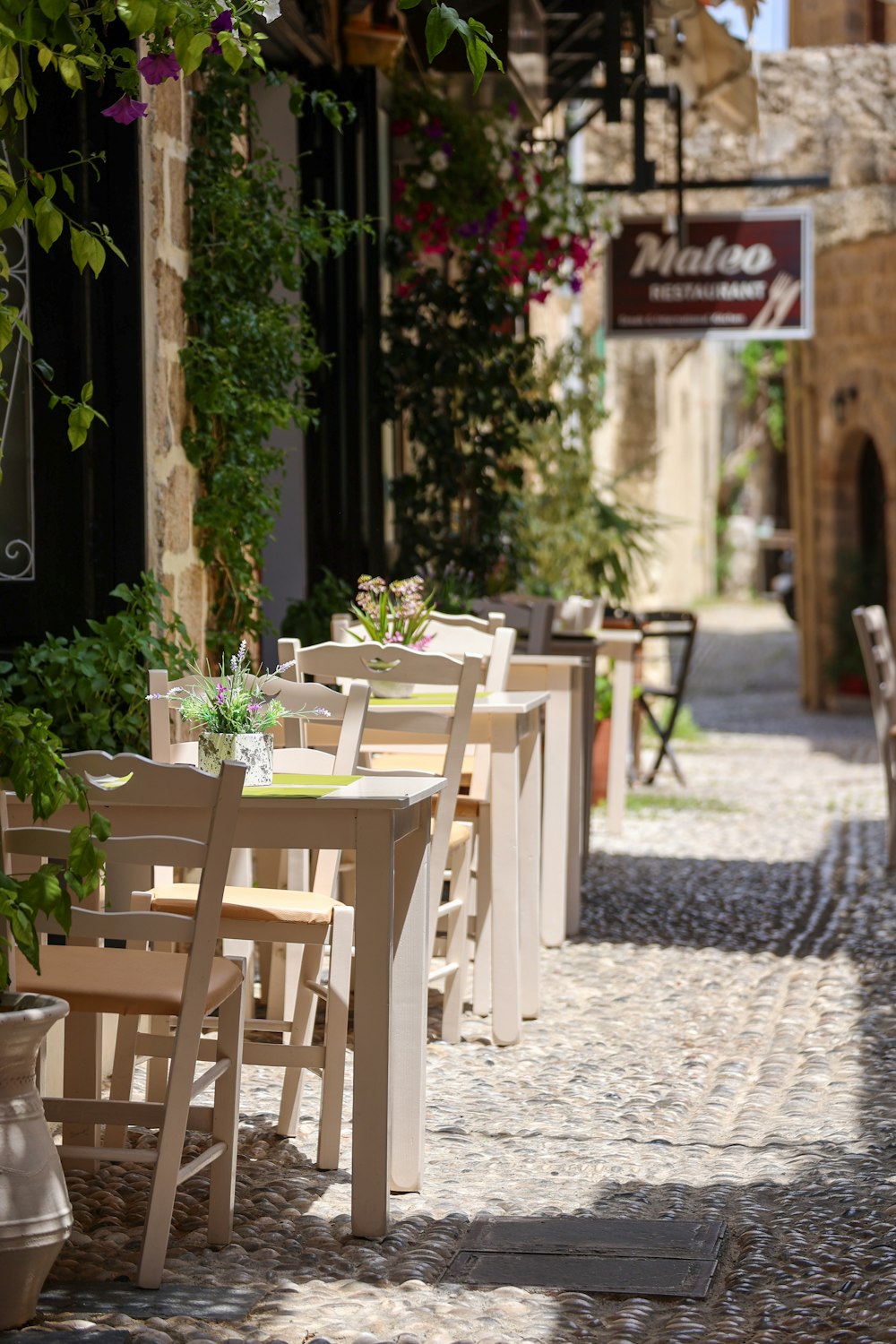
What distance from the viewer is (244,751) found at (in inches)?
138

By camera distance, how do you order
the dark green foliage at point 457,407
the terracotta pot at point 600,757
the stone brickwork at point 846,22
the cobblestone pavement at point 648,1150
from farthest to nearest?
the stone brickwork at point 846,22 < the terracotta pot at point 600,757 < the dark green foliage at point 457,407 < the cobblestone pavement at point 648,1150

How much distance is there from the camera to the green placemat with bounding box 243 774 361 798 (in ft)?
10.8

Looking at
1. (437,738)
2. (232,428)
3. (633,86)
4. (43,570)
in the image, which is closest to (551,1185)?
(437,738)

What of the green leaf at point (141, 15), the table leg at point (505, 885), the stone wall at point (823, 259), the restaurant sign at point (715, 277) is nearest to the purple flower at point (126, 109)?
the green leaf at point (141, 15)

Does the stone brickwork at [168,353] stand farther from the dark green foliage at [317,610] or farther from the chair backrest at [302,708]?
the dark green foliage at [317,610]

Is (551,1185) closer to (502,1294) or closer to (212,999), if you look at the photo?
(502,1294)

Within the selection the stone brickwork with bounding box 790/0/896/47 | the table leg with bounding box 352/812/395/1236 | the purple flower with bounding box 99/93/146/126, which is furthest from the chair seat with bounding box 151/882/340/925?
the stone brickwork with bounding box 790/0/896/47

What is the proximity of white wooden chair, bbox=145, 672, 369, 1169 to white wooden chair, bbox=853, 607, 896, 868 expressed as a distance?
371cm

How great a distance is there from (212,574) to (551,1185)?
2.20 m

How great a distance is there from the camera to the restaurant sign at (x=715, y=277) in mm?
9477

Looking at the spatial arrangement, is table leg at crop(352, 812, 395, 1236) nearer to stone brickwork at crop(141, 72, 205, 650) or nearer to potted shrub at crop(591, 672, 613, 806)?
stone brickwork at crop(141, 72, 205, 650)

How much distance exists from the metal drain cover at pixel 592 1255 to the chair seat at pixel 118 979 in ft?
2.06

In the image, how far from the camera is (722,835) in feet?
27.8

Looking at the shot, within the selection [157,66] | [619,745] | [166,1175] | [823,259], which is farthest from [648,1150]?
[823,259]
